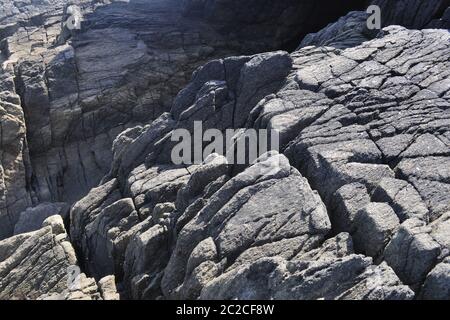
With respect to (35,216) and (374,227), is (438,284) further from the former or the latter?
(35,216)

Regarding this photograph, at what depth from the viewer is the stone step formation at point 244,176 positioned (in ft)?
63.3

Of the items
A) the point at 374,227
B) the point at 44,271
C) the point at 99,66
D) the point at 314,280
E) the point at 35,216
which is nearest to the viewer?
the point at 314,280

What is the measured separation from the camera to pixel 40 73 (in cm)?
4728

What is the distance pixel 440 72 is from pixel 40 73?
34727mm

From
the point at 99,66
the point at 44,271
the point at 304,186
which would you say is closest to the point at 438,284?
the point at 304,186

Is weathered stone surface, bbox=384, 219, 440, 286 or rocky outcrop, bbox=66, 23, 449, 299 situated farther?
rocky outcrop, bbox=66, 23, 449, 299

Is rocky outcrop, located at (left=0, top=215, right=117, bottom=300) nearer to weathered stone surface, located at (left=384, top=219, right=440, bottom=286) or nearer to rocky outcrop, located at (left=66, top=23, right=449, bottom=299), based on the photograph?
rocky outcrop, located at (left=66, top=23, right=449, bottom=299)

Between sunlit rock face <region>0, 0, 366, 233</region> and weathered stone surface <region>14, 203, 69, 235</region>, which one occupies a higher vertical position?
sunlit rock face <region>0, 0, 366, 233</region>

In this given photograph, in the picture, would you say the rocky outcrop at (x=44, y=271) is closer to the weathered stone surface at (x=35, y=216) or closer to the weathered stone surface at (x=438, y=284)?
the weathered stone surface at (x=35, y=216)

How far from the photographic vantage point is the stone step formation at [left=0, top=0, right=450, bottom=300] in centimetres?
1928

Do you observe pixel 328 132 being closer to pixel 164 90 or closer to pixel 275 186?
pixel 275 186

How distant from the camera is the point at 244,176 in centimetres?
2364

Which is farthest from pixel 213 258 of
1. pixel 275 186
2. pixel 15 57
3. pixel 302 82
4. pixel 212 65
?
pixel 15 57

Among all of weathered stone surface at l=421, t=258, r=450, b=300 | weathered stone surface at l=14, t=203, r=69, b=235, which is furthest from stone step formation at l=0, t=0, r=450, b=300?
weathered stone surface at l=14, t=203, r=69, b=235
